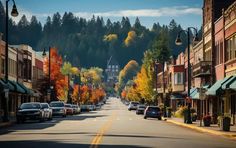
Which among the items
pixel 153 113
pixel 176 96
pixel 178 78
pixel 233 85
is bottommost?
pixel 153 113

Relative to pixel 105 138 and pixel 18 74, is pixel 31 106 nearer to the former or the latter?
pixel 105 138

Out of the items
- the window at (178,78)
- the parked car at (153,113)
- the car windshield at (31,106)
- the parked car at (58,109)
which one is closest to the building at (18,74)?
the parked car at (58,109)

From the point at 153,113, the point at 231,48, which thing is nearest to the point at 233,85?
the point at 231,48

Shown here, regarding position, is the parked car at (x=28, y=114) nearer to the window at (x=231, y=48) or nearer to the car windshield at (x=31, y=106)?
the car windshield at (x=31, y=106)

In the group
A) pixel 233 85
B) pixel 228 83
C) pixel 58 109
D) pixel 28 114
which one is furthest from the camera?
pixel 58 109

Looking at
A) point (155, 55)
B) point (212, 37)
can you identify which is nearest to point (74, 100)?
point (155, 55)

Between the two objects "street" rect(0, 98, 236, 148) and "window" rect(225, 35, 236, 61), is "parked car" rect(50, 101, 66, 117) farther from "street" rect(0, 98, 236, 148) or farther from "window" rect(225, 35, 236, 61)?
"street" rect(0, 98, 236, 148)

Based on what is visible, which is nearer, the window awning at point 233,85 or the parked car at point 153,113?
the window awning at point 233,85

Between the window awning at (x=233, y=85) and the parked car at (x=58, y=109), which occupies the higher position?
the window awning at (x=233, y=85)

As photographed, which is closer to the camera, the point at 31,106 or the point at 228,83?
the point at 228,83

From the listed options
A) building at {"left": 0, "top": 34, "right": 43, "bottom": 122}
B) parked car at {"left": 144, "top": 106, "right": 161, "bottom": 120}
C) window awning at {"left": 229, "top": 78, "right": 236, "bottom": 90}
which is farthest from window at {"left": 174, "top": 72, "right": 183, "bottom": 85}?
window awning at {"left": 229, "top": 78, "right": 236, "bottom": 90}

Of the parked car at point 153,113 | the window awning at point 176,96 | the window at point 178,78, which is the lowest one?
the parked car at point 153,113

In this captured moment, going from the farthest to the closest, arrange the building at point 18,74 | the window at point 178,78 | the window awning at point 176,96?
the window at point 178,78 < the window awning at point 176,96 < the building at point 18,74

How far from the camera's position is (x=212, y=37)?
2218 inches
